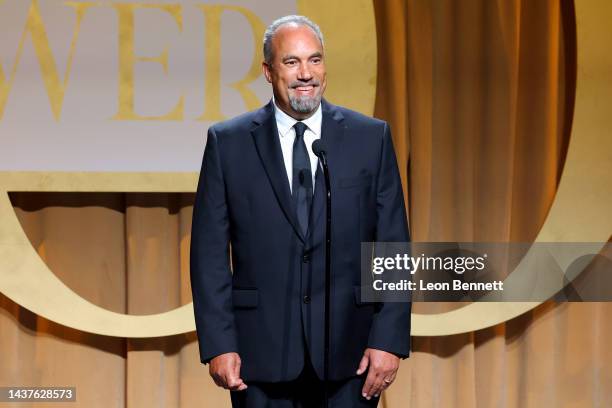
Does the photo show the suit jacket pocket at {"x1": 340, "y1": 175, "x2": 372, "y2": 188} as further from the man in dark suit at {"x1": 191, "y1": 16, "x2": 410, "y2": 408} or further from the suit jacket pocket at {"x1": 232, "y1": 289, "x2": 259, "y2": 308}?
the suit jacket pocket at {"x1": 232, "y1": 289, "x2": 259, "y2": 308}

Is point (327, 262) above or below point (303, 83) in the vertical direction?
below

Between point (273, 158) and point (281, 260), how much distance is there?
230mm

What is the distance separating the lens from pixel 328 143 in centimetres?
203

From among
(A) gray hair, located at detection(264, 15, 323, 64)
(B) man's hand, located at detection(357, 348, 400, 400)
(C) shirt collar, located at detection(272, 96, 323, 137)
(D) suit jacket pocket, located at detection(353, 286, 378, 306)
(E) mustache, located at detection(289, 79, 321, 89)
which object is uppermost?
(A) gray hair, located at detection(264, 15, 323, 64)

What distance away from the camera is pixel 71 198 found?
132 inches

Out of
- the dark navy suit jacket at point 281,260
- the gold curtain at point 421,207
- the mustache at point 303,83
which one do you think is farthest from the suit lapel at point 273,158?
the gold curtain at point 421,207

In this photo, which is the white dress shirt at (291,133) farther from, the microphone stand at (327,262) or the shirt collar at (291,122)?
the microphone stand at (327,262)

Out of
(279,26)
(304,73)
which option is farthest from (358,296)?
(279,26)

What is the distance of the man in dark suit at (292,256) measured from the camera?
1989 mm

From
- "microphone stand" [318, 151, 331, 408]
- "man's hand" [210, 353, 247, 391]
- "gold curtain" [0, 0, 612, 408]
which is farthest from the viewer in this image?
"gold curtain" [0, 0, 612, 408]

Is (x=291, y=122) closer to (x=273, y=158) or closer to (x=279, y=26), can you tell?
(x=273, y=158)

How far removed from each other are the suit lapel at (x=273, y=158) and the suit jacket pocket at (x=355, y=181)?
0.12m

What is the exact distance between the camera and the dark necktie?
78.6 inches

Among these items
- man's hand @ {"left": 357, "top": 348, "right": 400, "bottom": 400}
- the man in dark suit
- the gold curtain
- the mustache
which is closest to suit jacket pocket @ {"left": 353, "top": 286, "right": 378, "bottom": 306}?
the man in dark suit
